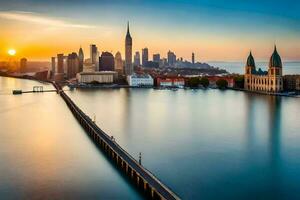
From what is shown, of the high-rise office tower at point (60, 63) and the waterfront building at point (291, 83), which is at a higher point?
the high-rise office tower at point (60, 63)

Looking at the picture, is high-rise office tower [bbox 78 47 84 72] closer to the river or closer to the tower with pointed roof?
the tower with pointed roof

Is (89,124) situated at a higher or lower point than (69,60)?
lower

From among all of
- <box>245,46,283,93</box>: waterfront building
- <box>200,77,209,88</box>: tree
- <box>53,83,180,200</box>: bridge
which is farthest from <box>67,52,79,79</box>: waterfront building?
<box>53,83,180,200</box>: bridge

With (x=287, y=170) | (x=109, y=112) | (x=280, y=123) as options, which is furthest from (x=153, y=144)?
(x=109, y=112)

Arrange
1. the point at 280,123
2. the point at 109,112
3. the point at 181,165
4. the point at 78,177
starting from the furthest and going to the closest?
the point at 109,112, the point at 280,123, the point at 181,165, the point at 78,177

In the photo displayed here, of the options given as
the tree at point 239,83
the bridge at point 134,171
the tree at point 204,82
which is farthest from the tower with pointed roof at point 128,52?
the bridge at point 134,171

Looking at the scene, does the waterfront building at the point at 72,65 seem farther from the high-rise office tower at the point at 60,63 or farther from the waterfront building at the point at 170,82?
the waterfront building at the point at 170,82

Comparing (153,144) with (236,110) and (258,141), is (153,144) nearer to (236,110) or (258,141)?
(258,141)
